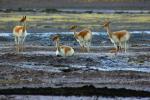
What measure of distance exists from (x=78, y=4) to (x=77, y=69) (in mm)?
59948

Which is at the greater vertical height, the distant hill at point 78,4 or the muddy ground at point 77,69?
the muddy ground at point 77,69

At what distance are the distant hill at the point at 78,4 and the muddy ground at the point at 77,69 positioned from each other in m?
48.8

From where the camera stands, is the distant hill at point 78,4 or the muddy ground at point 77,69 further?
the distant hill at point 78,4

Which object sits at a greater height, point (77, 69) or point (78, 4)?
point (77, 69)

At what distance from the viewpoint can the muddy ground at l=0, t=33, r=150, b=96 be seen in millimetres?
18391

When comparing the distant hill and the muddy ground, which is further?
the distant hill

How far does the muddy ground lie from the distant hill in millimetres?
48761

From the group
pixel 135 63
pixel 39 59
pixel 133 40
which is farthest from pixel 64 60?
pixel 133 40

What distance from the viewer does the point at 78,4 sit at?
265ft

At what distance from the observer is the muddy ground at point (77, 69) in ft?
60.3

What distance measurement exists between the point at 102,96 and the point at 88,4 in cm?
6420

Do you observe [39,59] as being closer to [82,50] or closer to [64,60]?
[64,60]

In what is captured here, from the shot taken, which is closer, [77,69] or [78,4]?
[77,69]

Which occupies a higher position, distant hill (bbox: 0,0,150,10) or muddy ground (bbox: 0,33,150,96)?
muddy ground (bbox: 0,33,150,96)
